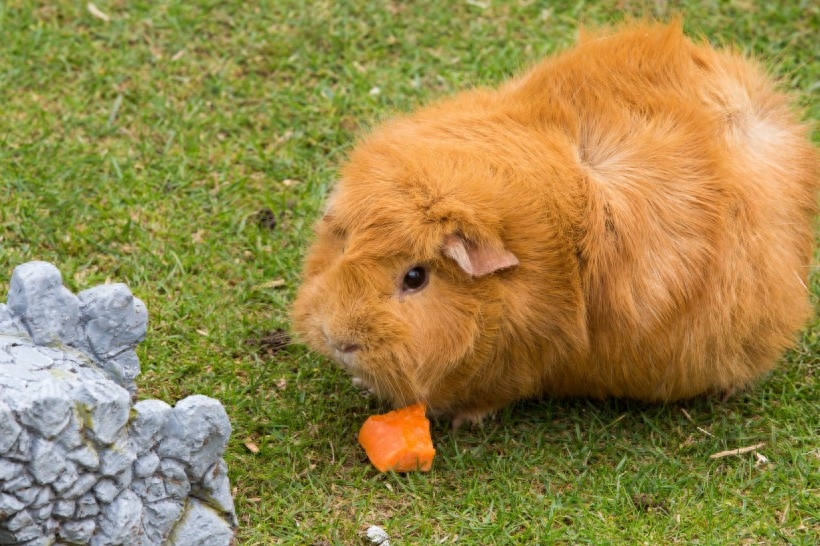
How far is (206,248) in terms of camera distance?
440 centimetres

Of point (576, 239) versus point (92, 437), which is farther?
point (576, 239)

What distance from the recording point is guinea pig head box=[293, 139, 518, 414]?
318cm

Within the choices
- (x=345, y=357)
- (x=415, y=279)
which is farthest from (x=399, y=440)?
(x=415, y=279)

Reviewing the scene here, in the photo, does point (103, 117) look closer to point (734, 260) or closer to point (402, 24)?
point (402, 24)

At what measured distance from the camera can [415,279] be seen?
3.25m

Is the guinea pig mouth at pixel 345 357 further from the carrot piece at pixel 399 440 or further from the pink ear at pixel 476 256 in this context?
the pink ear at pixel 476 256

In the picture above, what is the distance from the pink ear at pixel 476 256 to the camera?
318 cm

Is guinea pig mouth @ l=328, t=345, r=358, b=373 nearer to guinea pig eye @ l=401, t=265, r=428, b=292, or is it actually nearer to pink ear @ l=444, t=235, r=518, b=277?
guinea pig eye @ l=401, t=265, r=428, b=292

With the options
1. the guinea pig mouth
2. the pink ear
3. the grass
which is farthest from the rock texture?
the pink ear

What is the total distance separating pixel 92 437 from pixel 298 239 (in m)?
2.06

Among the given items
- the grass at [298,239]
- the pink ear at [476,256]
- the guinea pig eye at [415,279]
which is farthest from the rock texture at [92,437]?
the pink ear at [476,256]

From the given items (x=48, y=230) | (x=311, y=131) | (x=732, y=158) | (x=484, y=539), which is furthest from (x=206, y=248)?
(x=732, y=158)

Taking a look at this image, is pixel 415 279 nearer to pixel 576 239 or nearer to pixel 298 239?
pixel 576 239

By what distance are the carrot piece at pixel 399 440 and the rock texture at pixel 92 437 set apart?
579mm
